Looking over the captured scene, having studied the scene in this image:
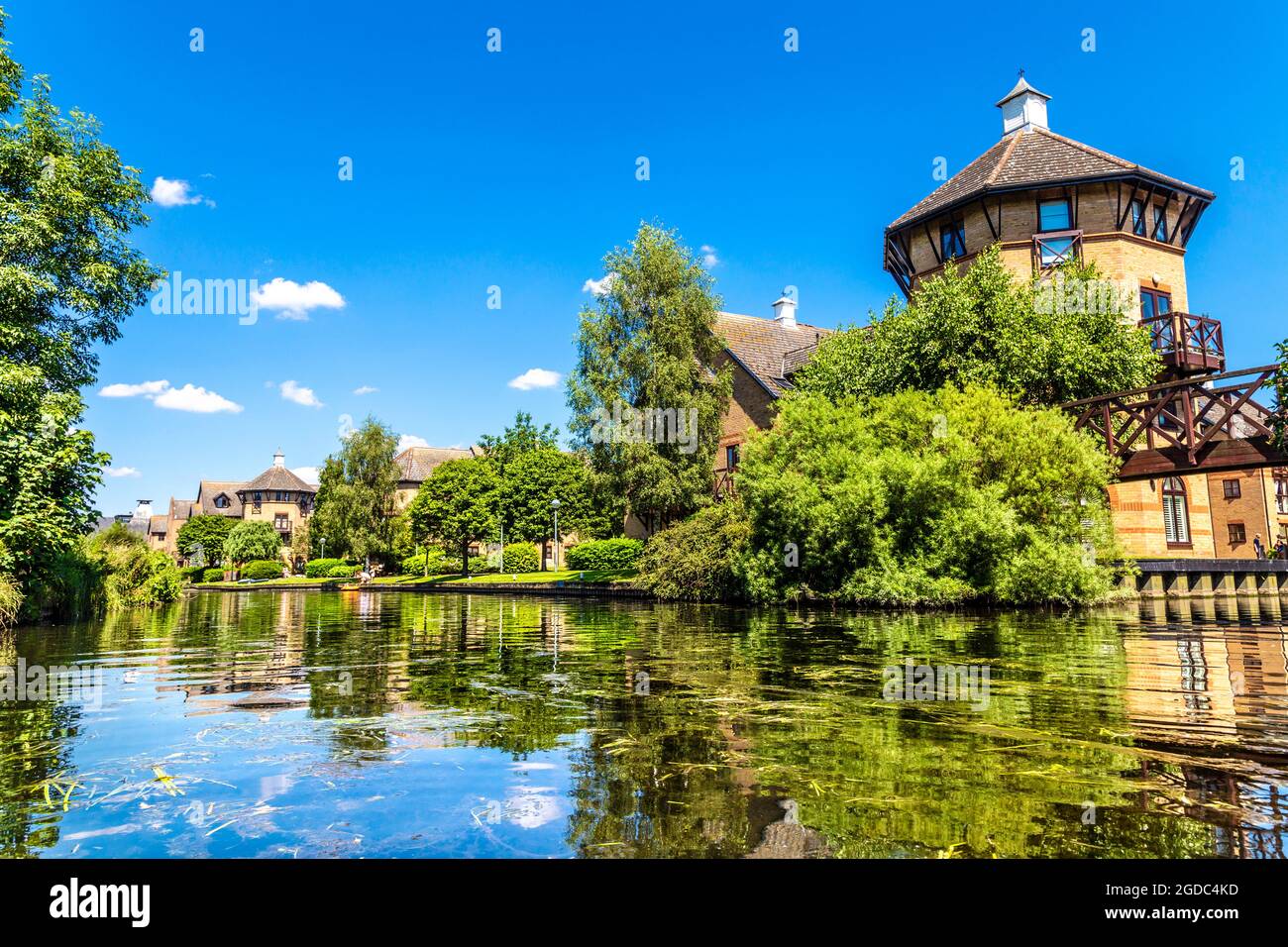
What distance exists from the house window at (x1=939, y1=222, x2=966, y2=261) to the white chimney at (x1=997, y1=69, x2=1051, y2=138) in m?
7.70

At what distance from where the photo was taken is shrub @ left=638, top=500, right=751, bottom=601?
29.2m

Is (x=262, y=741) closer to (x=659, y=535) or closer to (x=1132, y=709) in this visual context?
(x=1132, y=709)

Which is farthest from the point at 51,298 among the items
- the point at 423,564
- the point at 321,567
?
the point at 321,567

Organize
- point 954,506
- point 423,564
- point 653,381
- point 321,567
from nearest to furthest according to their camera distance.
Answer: point 954,506
point 653,381
point 423,564
point 321,567

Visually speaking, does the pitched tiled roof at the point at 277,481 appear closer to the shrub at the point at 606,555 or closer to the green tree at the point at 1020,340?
the shrub at the point at 606,555

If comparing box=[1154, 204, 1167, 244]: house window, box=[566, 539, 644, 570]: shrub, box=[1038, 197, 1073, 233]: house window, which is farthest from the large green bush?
box=[1154, 204, 1167, 244]: house window

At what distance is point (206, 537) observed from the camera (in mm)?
94125

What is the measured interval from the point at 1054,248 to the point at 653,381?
19007mm

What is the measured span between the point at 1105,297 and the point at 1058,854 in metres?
30.4

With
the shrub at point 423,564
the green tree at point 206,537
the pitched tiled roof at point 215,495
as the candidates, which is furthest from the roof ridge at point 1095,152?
the pitched tiled roof at point 215,495

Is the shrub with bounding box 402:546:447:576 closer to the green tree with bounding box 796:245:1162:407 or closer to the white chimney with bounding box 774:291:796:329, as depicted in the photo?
the white chimney with bounding box 774:291:796:329

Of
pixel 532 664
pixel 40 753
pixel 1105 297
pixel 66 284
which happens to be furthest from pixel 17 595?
pixel 1105 297

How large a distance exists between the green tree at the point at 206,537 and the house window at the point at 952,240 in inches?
3380

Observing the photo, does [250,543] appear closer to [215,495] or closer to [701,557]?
[215,495]
